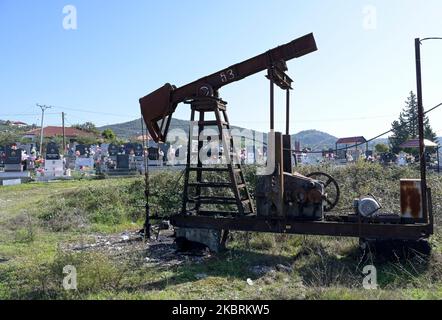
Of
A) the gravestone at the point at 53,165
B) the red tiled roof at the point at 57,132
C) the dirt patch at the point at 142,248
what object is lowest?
the dirt patch at the point at 142,248

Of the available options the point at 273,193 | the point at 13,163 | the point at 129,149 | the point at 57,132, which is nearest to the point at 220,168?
the point at 273,193

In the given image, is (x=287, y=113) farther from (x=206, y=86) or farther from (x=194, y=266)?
(x=194, y=266)

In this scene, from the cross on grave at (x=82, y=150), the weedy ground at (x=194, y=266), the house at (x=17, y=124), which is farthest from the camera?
the house at (x=17, y=124)

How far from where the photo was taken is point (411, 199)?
607 centimetres

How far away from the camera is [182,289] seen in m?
5.02

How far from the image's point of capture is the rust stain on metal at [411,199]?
237 inches

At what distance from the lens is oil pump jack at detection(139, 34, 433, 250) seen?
236 inches

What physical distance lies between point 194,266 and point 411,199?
3.27m

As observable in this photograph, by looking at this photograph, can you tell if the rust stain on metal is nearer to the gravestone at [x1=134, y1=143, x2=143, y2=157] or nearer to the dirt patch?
the dirt patch

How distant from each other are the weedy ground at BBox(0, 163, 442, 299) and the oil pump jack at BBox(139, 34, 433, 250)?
465 mm

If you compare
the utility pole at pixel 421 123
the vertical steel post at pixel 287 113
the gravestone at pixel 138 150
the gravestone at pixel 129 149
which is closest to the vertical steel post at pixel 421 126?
the utility pole at pixel 421 123

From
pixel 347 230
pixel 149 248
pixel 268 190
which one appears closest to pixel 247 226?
pixel 268 190

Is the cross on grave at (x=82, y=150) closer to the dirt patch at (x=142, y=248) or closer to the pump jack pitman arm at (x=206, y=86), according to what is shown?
the dirt patch at (x=142, y=248)
